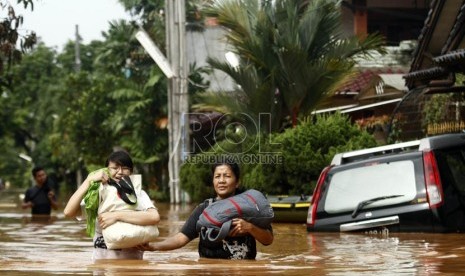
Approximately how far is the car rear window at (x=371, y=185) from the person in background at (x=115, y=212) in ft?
18.0

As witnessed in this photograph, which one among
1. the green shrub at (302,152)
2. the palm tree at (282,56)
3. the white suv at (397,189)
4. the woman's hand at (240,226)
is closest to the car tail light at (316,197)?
the white suv at (397,189)

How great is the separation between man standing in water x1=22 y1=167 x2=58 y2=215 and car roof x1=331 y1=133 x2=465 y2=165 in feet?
33.4

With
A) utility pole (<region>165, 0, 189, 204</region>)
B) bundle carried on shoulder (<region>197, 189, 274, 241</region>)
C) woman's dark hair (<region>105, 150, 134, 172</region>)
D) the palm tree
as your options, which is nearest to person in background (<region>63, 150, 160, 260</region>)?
woman's dark hair (<region>105, 150, 134, 172</region>)

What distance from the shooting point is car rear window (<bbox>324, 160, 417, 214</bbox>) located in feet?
52.1

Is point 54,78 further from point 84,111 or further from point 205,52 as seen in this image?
point 205,52

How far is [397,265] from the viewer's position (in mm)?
12016

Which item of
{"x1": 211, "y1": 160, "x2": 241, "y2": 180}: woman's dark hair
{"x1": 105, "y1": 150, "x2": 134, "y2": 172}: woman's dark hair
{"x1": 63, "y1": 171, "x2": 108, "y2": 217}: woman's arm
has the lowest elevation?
{"x1": 63, "y1": 171, "x2": 108, "y2": 217}: woman's arm

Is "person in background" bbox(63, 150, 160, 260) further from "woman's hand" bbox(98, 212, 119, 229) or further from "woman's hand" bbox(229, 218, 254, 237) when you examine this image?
"woman's hand" bbox(229, 218, 254, 237)

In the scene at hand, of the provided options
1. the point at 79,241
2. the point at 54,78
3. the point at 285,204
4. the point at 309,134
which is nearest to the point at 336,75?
the point at 309,134

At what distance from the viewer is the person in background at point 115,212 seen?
1083 centimetres

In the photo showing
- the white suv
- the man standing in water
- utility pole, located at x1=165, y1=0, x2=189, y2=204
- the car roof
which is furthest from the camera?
utility pole, located at x1=165, y1=0, x2=189, y2=204

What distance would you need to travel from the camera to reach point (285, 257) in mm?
13914

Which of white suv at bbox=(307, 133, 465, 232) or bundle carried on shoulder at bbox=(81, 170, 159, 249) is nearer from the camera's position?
bundle carried on shoulder at bbox=(81, 170, 159, 249)

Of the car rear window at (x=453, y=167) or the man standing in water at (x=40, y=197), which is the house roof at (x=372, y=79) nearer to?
the man standing in water at (x=40, y=197)
